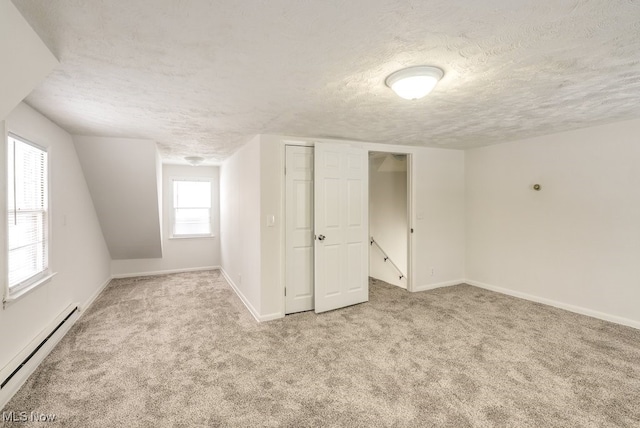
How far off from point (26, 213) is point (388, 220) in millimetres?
4733

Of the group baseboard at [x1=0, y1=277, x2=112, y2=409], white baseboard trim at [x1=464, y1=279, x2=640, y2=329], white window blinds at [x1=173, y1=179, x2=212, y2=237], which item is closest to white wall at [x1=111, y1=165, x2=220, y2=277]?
white window blinds at [x1=173, y1=179, x2=212, y2=237]

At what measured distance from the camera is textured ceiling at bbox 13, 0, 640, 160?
1245 mm

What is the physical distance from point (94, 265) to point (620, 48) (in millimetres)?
5939

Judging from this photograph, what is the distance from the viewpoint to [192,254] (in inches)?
237

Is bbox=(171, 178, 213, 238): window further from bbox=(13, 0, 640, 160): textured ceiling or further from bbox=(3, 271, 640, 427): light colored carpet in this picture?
bbox=(13, 0, 640, 160): textured ceiling

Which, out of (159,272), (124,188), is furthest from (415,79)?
(159,272)

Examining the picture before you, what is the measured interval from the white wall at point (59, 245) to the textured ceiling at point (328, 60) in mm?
245

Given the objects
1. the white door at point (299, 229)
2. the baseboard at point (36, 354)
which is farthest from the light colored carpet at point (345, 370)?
the white door at point (299, 229)

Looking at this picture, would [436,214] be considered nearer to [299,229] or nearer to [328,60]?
[299,229]

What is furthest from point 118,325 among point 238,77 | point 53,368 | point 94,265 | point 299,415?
point 238,77

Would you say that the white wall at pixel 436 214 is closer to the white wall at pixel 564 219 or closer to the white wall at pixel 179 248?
the white wall at pixel 564 219

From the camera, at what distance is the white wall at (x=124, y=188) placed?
→ 3.65 m

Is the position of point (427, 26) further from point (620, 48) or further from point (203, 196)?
point (203, 196)

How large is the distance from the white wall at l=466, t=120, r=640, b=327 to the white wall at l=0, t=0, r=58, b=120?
4.99 meters
